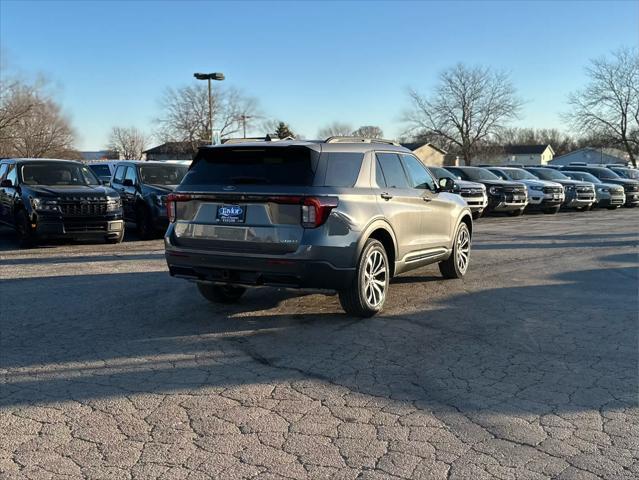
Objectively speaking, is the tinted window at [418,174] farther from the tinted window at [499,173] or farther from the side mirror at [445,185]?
the tinted window at [499,173]

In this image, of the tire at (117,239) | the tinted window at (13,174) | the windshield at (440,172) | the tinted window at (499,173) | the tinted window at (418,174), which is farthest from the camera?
the tinted window at (499,173)

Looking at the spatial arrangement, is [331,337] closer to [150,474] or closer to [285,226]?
[285,226]

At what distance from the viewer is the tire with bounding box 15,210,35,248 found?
1161 centimetres

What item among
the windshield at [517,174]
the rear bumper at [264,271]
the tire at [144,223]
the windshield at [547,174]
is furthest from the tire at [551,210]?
the rear bumper at [264,271]

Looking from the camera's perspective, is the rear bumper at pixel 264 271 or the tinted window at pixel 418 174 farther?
the tinted window at pixel 418 174

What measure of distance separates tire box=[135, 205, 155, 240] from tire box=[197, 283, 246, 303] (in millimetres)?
6944

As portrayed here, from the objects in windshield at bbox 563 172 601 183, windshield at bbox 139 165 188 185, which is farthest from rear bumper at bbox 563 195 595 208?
windshield at bbox 139 165 188 185

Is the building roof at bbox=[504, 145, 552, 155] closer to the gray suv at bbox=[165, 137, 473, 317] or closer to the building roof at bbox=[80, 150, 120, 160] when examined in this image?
the building roof at bbox=[80, 150, 120, 160]

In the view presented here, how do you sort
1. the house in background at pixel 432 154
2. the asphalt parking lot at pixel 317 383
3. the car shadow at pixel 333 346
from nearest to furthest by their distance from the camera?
the asphalt parking lot at pixel 317 383, the car shadow at pixel 333 346, the house in background at pixel 432 154

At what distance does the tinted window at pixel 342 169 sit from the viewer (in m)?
6.01

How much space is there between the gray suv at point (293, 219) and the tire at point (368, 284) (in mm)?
11

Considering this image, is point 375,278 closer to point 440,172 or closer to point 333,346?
point 333,346

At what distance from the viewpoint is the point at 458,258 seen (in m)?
8.73

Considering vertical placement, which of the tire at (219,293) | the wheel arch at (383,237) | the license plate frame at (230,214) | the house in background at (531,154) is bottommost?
the tire at (219,293)
